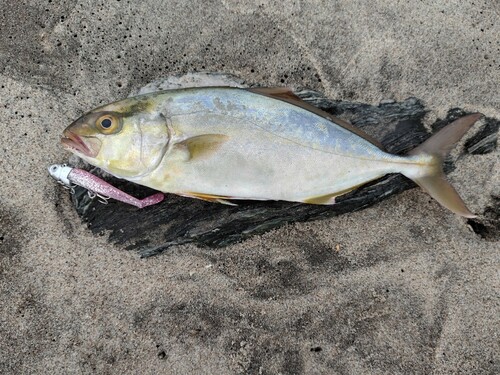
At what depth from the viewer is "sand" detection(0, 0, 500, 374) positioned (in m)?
3.22

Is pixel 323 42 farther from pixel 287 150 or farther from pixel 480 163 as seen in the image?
pixel 480 163

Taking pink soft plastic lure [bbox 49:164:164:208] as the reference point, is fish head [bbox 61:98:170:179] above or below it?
above

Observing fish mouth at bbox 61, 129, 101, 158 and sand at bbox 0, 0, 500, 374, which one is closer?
fish mouth at bbox 61, 129, 101, 158

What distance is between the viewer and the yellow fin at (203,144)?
287 centimetres

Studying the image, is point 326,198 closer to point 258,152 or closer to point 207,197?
point 258,152

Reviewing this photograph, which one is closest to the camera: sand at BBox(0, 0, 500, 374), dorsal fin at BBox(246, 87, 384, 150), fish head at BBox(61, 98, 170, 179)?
fish head at BBox(61, 98, 170, 179)

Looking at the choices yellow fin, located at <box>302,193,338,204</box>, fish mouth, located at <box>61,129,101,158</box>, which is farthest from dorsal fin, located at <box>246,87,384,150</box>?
fish mouth, located at <box>61,129,101,158</box>

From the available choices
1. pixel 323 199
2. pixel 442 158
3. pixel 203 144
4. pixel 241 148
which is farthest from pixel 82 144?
pixel 442 158

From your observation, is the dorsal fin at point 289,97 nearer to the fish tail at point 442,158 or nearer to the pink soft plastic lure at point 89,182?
the fish tail at point 442,158

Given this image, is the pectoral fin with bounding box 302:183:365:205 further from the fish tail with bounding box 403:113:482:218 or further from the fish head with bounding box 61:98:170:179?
the fish head with bounding box 61:98:170:179

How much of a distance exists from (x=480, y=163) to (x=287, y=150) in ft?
4.88

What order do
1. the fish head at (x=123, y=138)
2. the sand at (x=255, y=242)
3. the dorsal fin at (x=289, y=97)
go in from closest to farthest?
the fish head at (x=123, y=138), the dorsal fin at (x=289, y=97), the sand at (x=255, y=242)

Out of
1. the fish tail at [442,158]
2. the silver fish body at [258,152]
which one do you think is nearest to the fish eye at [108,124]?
the silver fish body at [258,152]

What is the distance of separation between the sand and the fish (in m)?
0.45
